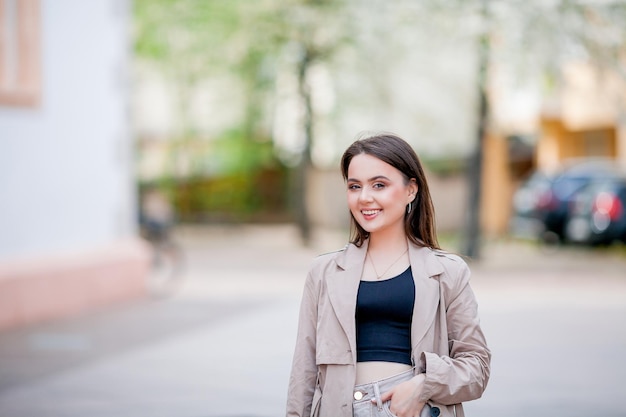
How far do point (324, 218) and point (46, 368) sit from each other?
2173 cm

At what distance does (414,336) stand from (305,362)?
37cm

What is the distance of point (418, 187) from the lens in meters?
3.30

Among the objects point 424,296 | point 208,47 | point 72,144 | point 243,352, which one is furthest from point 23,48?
point 208,47

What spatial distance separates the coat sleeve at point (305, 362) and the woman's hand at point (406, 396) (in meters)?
0.27

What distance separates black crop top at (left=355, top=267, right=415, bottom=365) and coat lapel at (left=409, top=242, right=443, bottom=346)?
0.02 meters

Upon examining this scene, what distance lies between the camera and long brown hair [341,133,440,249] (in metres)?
3.17

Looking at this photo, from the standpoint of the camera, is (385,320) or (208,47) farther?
(208,47)

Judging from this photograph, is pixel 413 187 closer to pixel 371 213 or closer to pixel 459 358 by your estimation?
pixel 371 213

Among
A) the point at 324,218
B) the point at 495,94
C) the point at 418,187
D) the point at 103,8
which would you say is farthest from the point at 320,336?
the point at 324,218

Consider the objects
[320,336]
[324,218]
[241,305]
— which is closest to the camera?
[320,336]

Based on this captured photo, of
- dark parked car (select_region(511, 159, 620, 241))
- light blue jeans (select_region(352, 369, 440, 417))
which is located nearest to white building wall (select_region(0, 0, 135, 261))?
light blue jeans (select_region(352, 369, 440, 417))

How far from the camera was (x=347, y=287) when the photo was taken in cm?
313

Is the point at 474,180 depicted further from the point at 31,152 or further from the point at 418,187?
the point at 418,187

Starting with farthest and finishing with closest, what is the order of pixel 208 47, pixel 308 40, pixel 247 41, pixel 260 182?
1. pixel 260 182
2. pixel 208 47
3. pixel 247 41
4. pixel 308 40
